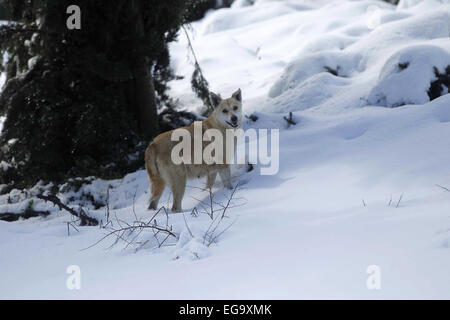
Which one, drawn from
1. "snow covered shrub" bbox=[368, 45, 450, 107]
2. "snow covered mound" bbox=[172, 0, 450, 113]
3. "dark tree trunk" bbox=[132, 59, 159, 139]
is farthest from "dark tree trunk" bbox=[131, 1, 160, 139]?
"snow covered shrub" bbox=[368, 45, 450, 107]

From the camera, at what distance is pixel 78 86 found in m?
9.33

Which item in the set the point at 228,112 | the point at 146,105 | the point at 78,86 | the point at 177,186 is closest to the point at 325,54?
the point at 146,105

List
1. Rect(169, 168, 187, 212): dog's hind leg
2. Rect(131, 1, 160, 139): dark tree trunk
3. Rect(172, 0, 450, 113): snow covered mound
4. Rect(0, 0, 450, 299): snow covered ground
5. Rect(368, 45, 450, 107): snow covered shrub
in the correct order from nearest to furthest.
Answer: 1. Rect(0, 0, 450, 299): snow covered ground
2. Rect(169, 168, 187, 212): dog's hind leg
3. Rect(368, 45, 450, 107): snow covered shrub
4. Rect(172, 0, 450, 113): snow covered mound
5. Rect(131, 1, 160, 139): dark tree trunk

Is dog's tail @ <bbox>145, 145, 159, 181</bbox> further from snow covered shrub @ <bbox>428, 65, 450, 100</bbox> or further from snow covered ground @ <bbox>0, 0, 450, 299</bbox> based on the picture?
snow covered shrub @ <bbox>428, 65, 450, 100</bbox>

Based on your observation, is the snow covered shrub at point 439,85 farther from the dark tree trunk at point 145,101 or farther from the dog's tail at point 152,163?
the dark tree trunk at point 145,101

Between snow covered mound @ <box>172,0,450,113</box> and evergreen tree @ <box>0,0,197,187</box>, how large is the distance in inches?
123

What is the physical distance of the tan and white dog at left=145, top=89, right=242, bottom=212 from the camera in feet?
20.6

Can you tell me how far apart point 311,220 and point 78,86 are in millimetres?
7052

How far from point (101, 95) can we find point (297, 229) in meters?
6.62

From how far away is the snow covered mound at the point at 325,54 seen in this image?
336 inches

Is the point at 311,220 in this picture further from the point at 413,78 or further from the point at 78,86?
the point at 78,86

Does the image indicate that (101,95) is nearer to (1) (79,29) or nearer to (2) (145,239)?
(1) (79,29)

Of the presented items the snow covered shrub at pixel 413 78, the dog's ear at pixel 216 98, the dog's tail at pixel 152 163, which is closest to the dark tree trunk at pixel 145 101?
the dog's ear at pixel 216 98

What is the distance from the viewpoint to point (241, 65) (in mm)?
16922
